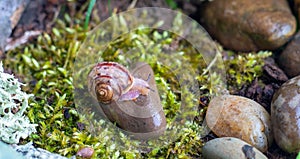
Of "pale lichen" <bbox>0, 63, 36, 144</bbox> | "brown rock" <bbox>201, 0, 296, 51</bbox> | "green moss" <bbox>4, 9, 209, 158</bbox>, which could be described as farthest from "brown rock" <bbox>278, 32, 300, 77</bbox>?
"pale lichen" <bbox>0, 63, 36, 144</bbox>

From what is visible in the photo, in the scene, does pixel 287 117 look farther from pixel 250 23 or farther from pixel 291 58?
pixel 250 23

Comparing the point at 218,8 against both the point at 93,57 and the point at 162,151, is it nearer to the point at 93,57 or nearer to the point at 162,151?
the point at 93,57

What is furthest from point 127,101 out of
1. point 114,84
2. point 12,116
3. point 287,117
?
point 287,117

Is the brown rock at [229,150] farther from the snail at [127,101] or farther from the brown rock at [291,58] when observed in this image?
the brown rock at [291,58]

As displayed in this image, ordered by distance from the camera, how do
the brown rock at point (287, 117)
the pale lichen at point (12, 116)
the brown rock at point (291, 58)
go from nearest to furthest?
the pale lichen at point (12, 116) → the brown rock at point (287, 117) → the brown rock at point (291, 58)

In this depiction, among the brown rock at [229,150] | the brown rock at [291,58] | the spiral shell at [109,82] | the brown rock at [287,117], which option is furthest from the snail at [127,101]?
the brown rock at [291,58]

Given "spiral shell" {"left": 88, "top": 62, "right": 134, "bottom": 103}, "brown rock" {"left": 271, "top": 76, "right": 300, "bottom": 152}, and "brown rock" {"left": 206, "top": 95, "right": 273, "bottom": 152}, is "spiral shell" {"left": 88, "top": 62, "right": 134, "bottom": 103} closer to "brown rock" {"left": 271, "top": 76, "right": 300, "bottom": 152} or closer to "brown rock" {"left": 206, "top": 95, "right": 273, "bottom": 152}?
"brown rock" {"left": 206, "top": 95, "right": 273, "bottom": 152}
